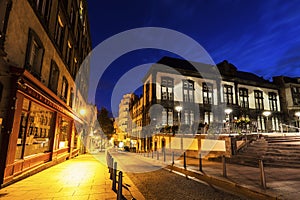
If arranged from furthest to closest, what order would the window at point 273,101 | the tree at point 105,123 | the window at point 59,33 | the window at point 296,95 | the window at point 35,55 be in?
the tree at point 105,123 < the window at point 273,101 < the window at point 296,95 < the window at point 59,33 < the window at point 35,55

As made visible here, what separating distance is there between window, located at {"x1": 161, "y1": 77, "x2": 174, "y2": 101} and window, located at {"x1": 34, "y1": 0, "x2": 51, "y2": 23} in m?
22.7

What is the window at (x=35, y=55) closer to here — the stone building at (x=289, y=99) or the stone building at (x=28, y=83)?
the stone building at (x=28, y=83)

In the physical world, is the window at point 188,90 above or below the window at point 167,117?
above

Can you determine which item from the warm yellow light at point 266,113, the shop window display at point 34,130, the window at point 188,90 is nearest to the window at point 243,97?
the warm yellow light at point 266,113

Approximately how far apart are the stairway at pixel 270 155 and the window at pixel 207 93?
18.3 metres

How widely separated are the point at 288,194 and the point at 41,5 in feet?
43.6

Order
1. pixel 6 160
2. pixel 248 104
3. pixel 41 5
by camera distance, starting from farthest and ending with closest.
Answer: pixel 248 104 < pixel 41 5 < pixel 6 160

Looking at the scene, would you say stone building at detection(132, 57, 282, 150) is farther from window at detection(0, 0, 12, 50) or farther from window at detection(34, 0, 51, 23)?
window at detection(0, 0, 12, 50)

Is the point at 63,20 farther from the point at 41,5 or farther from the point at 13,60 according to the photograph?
the point at 13,60

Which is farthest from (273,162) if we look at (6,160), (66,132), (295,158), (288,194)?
(66,132)

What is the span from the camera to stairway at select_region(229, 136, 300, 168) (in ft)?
34.3

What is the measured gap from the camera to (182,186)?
6934 mm

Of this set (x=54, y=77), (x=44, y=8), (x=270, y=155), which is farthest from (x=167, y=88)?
(x=44, y=8)

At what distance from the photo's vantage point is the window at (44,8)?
27.8ft
